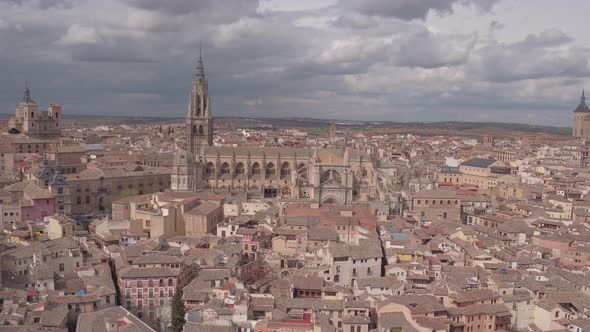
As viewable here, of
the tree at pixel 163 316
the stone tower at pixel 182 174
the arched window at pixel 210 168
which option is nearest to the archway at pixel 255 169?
the arched window at pixel 210 168

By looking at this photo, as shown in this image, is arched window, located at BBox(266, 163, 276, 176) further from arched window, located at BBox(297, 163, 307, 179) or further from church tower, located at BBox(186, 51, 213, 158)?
church tower, located at BBox(186, 51, 213, 158)

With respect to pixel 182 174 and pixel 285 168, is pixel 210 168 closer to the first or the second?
pixel 182 174

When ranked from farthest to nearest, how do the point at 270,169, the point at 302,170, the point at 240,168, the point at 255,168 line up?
the point at 270,169 < the point at 255,168 < the point at 240,168 < the point at 302,170

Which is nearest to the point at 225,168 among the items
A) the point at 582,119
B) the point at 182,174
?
the point at 182,174

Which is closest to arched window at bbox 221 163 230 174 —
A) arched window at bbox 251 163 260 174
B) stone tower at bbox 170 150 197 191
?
arched window at bbox 251 163 260 174

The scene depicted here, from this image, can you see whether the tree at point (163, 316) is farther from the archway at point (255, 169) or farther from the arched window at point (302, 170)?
the archway at point (255, 169)

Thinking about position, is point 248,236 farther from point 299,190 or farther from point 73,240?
point 299,190

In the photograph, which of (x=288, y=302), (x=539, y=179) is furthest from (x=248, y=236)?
(x=539, y=179)
